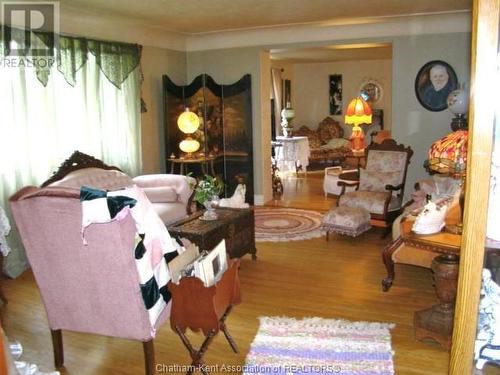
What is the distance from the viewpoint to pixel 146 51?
6.26 m

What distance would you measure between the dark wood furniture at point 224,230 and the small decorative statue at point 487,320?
8.37 feet

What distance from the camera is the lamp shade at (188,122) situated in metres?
6.20

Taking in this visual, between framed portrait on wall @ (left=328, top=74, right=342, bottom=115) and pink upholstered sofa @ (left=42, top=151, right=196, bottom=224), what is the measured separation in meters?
6.88

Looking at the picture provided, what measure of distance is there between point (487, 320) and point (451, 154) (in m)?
1.30

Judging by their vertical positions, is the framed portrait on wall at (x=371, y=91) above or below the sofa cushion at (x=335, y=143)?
above

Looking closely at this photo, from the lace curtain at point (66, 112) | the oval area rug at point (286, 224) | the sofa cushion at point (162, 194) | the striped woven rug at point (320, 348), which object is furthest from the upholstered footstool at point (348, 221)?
the lace curtain at point (66, 112)

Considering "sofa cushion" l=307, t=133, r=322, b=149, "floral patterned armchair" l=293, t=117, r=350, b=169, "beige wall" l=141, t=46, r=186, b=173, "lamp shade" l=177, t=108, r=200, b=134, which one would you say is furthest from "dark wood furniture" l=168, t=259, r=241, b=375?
"sofa cushion" l=307, t=133, r=322, b=149

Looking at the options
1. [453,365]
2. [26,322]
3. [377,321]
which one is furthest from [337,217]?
[453,365]

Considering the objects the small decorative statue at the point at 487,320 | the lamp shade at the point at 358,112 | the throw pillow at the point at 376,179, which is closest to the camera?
the small decorative statue at the point at 487,320

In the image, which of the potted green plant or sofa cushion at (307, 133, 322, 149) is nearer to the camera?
the potted green plant

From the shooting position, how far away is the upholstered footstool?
16.1 ft

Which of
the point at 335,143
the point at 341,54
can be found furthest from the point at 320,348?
the point at 335,143

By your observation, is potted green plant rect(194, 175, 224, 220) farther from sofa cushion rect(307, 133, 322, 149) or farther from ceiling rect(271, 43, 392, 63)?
sofa cushion rect(307, 133, 322, 149)

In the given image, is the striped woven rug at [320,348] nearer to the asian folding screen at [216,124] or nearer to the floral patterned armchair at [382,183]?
the floral patterned armchair at [382,183]
